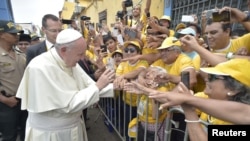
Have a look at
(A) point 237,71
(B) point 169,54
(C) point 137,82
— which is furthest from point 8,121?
(A) point 237,71

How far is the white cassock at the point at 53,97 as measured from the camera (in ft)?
6.66

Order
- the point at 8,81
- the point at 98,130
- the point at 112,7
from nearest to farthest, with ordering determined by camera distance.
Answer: the point at 8,81, the point at 98,130, the point at 112,7

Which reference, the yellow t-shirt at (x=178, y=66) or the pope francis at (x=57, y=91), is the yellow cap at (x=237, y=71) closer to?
the yellow t-shirt at (x=178, y=66)

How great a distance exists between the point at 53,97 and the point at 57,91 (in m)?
0.08

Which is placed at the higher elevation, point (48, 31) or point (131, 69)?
point (48, 31)

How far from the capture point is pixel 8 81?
318 cm

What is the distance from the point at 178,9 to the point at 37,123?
17.3 feet

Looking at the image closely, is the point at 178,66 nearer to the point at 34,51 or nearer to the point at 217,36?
the point at 217,36

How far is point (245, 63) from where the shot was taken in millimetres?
1273

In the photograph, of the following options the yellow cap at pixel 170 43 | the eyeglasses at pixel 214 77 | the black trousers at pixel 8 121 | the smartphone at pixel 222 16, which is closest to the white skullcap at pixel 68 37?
the yellow cap at pixel 170 43

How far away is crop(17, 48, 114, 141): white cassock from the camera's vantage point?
79.9 inches

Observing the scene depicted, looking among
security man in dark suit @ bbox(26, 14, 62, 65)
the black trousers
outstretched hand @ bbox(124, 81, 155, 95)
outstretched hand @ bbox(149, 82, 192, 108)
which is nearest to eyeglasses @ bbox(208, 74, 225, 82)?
outstretched hand @ bbox(149, 82, 192, 108)

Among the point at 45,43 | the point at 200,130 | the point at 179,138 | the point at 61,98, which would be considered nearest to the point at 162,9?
the point at 45,43

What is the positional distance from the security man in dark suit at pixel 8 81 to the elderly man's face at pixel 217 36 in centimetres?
306
